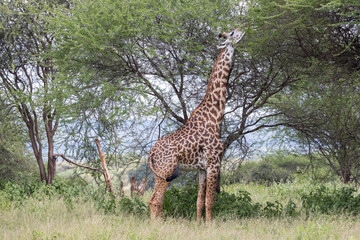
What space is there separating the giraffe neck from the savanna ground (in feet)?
5.89

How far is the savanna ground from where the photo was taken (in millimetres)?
6277

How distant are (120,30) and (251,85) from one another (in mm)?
3301

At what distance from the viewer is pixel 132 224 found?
7297 mm

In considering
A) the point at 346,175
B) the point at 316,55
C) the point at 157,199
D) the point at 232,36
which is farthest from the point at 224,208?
the point at 346,175

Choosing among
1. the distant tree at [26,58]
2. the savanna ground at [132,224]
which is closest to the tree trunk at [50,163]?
the distant tree at [26,58]

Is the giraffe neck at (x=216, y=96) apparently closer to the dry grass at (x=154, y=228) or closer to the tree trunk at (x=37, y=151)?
the dry grass at (x=154, y=228)

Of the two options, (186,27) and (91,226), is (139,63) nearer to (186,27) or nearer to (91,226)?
(186,27)

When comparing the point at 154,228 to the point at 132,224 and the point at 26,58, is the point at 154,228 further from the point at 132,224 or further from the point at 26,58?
the point at 26,58

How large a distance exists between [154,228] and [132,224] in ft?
3.08

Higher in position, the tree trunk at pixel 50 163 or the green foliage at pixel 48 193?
the tree trunk at pixel 50 163

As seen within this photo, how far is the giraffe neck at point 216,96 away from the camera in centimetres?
742

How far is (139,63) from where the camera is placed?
9.88 meters

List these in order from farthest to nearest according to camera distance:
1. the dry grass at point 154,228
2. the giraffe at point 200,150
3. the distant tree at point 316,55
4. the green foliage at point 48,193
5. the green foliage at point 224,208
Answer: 1. the green foliage at point 48,193
2. the green foliage at point 224,208
3. the distant tree at point 316,55
4. the giraffe at point 200,150
5. the dry grass at point 154,228

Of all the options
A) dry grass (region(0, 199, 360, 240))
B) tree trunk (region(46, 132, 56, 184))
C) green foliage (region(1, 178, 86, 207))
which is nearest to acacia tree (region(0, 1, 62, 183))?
tree trunk (region(46, 132, 56, 184))
